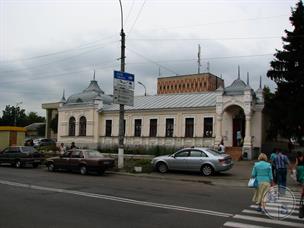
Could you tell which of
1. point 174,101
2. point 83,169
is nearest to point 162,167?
point 83,169

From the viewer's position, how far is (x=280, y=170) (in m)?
17.6

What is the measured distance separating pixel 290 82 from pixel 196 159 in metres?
13.9

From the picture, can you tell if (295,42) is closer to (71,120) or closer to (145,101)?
(145,101)

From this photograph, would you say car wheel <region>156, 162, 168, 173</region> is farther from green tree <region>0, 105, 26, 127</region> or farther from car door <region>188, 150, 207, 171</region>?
green tree <region>0, 105, 26, 127</region>

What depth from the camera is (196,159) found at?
23594 millimetres

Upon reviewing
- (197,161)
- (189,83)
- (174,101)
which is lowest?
(197,161)

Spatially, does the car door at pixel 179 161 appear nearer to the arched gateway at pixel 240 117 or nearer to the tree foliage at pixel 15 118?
the arched gateway at pixel 240 117

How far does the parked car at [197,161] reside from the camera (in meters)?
23.0

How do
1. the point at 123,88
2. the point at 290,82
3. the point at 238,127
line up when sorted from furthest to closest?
the point at 238,127 → the point at 290,82 → the point at 123,88

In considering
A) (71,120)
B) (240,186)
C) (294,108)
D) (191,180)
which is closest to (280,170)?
(240,186)

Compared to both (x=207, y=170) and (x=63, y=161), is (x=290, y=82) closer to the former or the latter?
(x=207, y=170)

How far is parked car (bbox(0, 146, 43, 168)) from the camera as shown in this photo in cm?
2950

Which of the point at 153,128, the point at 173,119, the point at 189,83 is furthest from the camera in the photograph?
the point at 189,83

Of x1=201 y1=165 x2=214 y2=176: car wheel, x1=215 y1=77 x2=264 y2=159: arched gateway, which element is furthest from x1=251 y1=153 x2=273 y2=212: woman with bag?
x1=215 y1=77 x2=264 y2=159: arched gateway
